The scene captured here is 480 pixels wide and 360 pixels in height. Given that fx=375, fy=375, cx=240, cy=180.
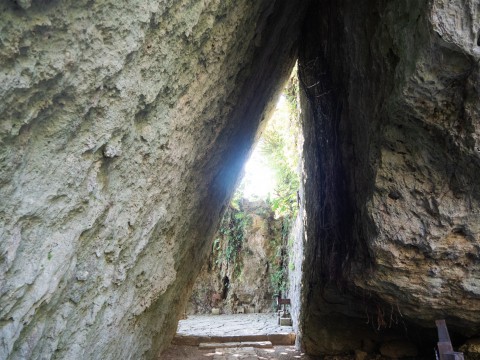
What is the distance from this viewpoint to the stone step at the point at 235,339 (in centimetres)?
724

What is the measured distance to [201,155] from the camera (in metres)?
3.82

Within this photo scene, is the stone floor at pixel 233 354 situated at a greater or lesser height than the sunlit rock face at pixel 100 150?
lesser

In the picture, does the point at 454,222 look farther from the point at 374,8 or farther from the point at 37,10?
the point at 37,10

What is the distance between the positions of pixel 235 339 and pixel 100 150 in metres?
6.20

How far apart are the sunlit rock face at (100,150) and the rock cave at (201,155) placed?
0.04 feet

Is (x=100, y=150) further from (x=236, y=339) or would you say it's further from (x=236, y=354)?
(x=236, y=339)

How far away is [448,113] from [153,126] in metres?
2.38

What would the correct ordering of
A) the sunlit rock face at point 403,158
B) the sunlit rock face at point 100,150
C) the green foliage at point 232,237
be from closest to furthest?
the sunlit rock face at point 100,150
the sunlit rock face at point 403,158
the green foliage at point 232,237

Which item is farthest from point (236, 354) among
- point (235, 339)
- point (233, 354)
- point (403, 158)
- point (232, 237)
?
point (232, 237)

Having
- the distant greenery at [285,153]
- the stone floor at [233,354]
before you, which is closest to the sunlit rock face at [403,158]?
the stone floor at [233,354]

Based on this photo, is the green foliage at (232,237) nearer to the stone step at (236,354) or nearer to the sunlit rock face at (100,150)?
the stone step at (236,354)

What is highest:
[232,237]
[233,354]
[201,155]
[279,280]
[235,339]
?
[232,237]

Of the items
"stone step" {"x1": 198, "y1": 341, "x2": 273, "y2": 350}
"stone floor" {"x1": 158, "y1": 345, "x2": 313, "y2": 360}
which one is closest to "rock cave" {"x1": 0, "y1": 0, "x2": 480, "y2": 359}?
"stone floor" {"x1": 158, "y1": 345, "x2": 313, "y2": 360}

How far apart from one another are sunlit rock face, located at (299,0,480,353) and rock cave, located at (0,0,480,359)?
17 millimetres
